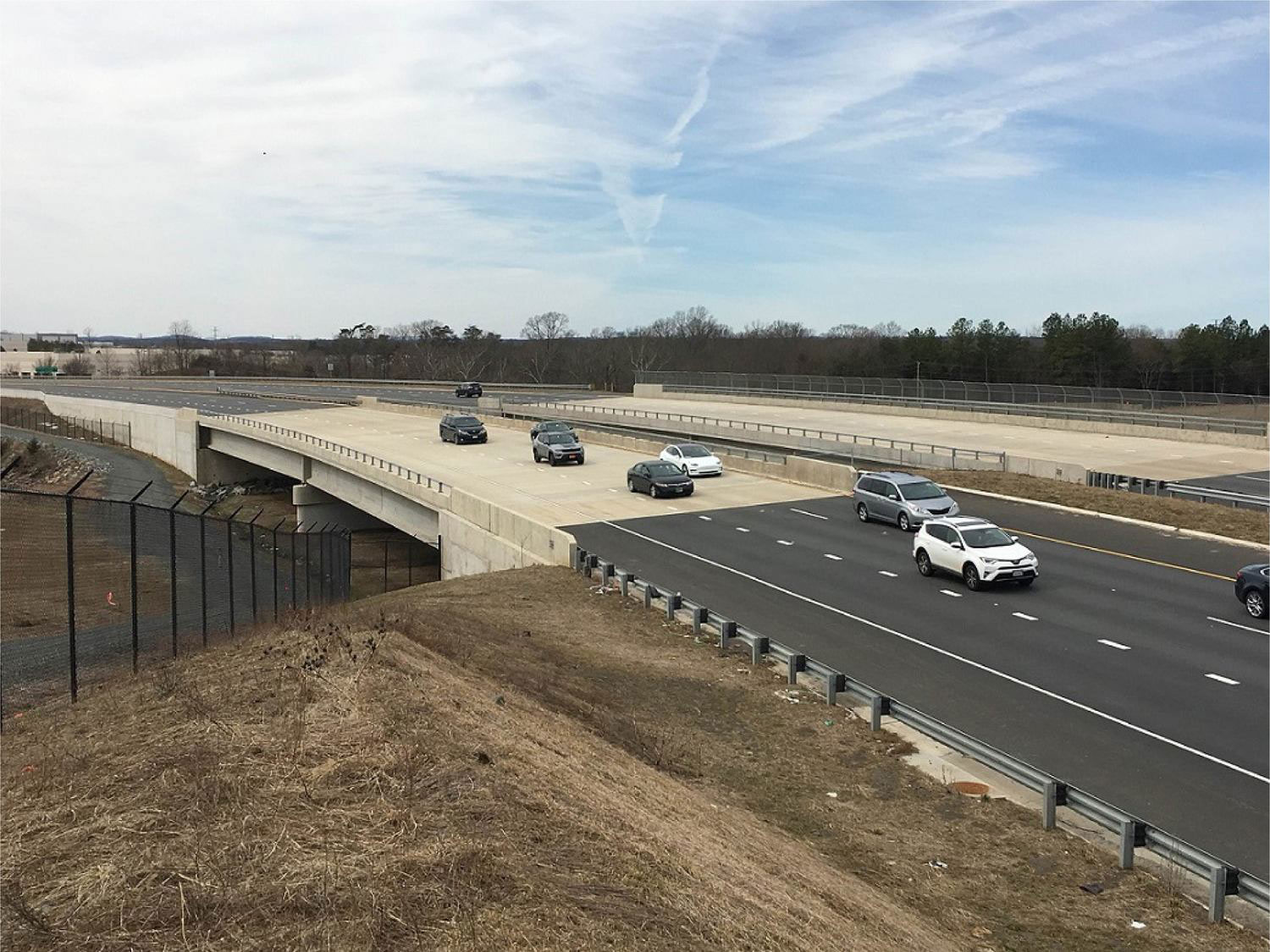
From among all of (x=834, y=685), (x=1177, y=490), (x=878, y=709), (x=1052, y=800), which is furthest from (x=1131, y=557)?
(x=1052, y=800)

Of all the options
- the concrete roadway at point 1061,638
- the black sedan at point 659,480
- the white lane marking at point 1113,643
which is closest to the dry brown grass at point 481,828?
the concrete roadway at point 1061,638

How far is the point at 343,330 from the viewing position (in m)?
189

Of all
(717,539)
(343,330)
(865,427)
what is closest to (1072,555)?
(717,539)

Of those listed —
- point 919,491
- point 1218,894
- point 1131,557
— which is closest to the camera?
point 1218,894

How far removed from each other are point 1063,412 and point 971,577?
1641 inches

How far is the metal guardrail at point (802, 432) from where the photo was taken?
43.6m

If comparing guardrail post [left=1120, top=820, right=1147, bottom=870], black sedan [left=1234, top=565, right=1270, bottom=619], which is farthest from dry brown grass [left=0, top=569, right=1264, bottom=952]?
black sedan [left=1234, top=565, right=1270, bottom=619]

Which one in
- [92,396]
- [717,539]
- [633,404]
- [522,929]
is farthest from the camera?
[92,396]

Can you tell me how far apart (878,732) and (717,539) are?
15342mm

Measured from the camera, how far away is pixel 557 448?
4578 centimetres

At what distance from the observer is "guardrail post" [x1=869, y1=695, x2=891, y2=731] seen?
1420 centimetres

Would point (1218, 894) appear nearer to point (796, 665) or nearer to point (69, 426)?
point (796, 665)

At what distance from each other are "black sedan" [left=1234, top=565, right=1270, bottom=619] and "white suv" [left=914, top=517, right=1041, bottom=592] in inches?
157

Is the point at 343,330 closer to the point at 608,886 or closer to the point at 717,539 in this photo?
the point at 717,539
